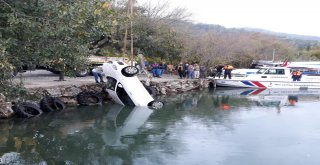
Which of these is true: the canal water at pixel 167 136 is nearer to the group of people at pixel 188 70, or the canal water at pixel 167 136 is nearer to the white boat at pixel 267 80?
the group of people at pixel 188 70

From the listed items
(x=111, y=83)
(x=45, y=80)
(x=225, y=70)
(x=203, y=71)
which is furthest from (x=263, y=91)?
(x=45, y=80)

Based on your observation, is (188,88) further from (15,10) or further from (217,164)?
(15,10)

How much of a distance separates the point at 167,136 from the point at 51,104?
6.70m

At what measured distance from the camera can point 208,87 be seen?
1246 inches

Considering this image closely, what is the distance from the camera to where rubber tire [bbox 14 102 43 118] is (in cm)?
1616

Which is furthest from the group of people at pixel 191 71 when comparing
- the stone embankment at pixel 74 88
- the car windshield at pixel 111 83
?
the car windshield at pixel 111 83

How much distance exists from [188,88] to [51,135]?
16505 mm

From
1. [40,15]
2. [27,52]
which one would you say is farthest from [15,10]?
[27,52]

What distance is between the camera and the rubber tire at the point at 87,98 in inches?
786

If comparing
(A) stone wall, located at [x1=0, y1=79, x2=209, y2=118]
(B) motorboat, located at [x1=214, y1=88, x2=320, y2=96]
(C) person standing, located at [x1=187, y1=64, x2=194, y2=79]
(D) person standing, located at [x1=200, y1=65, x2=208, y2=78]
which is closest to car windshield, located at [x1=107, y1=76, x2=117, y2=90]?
(A) stone wall, located at [x1=0, y1=79, x2=209, y2=118]

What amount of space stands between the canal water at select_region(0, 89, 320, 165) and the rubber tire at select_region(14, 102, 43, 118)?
38 cm

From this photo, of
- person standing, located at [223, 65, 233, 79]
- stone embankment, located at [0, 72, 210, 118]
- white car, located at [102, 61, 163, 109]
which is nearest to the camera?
stone embankment, located at [0, 72, 210, 118]

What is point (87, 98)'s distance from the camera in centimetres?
2019

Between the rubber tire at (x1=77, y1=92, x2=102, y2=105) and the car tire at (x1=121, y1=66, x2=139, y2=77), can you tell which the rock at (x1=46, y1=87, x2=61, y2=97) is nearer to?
the rubber tire at (x1=77, y1=92, x2=102, y2=105)
